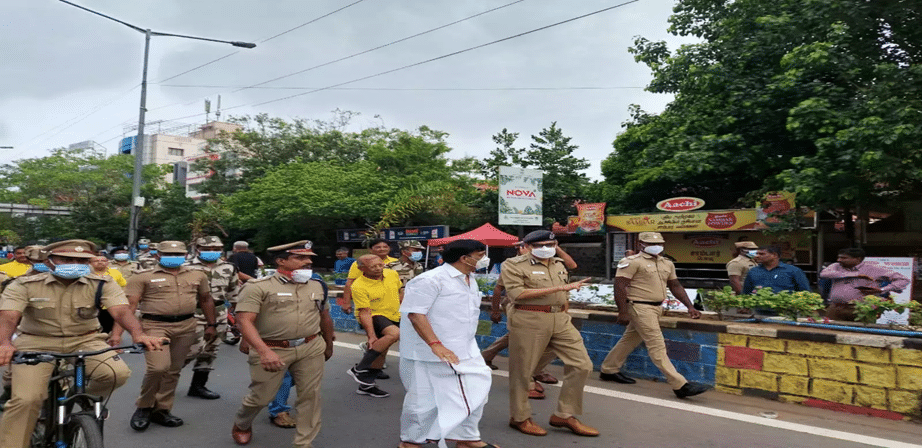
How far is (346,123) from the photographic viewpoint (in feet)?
119

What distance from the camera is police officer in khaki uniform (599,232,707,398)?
6393 mm

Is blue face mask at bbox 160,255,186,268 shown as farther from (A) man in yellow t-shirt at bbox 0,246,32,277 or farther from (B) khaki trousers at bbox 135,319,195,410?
(A) man in yellow t-shirt at bbox 0,246,32,277

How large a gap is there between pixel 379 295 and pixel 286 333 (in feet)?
6.57

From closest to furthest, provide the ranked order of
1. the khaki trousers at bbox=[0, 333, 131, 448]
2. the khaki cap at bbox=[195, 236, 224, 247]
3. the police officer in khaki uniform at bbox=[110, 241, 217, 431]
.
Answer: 1. the khaki trousers at bbox=[0, 333, 131, 448]
2. the police officer in khaki uniform at bbox=[110, 241, 217, 431]
3. the khaki cap at bbox=[195, 236, 224, 247]

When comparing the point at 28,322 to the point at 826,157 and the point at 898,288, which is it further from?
the point at 826,157

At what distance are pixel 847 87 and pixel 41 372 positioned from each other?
52.4ft

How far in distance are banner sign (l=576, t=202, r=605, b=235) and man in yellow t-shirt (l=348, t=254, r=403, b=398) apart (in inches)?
676

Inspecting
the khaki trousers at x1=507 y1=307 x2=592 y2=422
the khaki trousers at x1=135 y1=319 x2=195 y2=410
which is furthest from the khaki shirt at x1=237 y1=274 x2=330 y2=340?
the khaki trousers at x1=507 y1=307 x2=592 y2=422

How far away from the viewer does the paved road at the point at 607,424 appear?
5.08 m

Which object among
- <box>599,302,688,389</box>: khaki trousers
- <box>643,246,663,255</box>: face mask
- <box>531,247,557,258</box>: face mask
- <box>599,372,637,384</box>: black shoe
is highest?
<box>643,246,663,255</box>: face mask

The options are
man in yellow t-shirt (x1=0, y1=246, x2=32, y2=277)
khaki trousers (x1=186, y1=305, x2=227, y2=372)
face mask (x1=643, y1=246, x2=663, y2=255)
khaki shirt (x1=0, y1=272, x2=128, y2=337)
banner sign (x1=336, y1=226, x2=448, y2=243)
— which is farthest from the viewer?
banner sign (x1=336, y1=226, x2=448, y2=243)

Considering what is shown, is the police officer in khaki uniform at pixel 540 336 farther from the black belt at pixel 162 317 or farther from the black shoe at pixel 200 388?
the black shoe at pixel 200 388

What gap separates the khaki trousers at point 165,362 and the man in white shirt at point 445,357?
212 centimetres

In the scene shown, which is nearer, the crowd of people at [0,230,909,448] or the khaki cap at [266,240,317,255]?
the crowd of people at [0,230,909,448]
